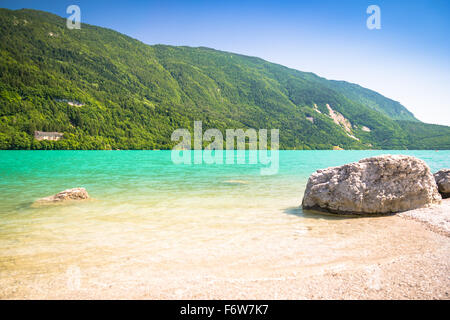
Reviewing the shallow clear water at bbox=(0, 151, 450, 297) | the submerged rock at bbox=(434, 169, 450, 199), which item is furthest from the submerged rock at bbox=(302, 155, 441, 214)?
the submerged rock at bbox=(434, 169, 450, 199)

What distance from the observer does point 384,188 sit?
11125 mm

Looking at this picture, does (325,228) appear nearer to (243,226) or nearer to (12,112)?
(243,226)

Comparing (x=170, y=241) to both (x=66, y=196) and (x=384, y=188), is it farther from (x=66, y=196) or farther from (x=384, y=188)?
(x=66, y=196)

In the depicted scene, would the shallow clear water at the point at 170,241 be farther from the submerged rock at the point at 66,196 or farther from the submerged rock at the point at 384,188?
the submerged rock at the point at 66,196

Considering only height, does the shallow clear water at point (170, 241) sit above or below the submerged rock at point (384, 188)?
below

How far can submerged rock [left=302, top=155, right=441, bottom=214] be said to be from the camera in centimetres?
1107

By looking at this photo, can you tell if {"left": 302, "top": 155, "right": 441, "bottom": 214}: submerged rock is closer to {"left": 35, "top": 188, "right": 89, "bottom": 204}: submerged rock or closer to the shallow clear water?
the shallow clear water

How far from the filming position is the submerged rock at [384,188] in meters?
11.1

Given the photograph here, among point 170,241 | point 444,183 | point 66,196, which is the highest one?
point 444,183

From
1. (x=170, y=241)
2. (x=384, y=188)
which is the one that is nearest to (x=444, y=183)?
(x=384, y=188)

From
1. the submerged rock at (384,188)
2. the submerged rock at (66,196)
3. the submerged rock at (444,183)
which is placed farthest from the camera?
the submerged rock at (66,196)

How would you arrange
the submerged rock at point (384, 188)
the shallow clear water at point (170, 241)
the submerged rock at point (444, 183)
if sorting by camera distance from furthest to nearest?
the submerged rock at point (444, 183)
the submerged rock at point (384, 188)
the shallow clear water at point (170, 241)

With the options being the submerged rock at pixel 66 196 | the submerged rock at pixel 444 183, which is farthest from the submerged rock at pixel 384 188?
the submerged rock at pixel 66 196
